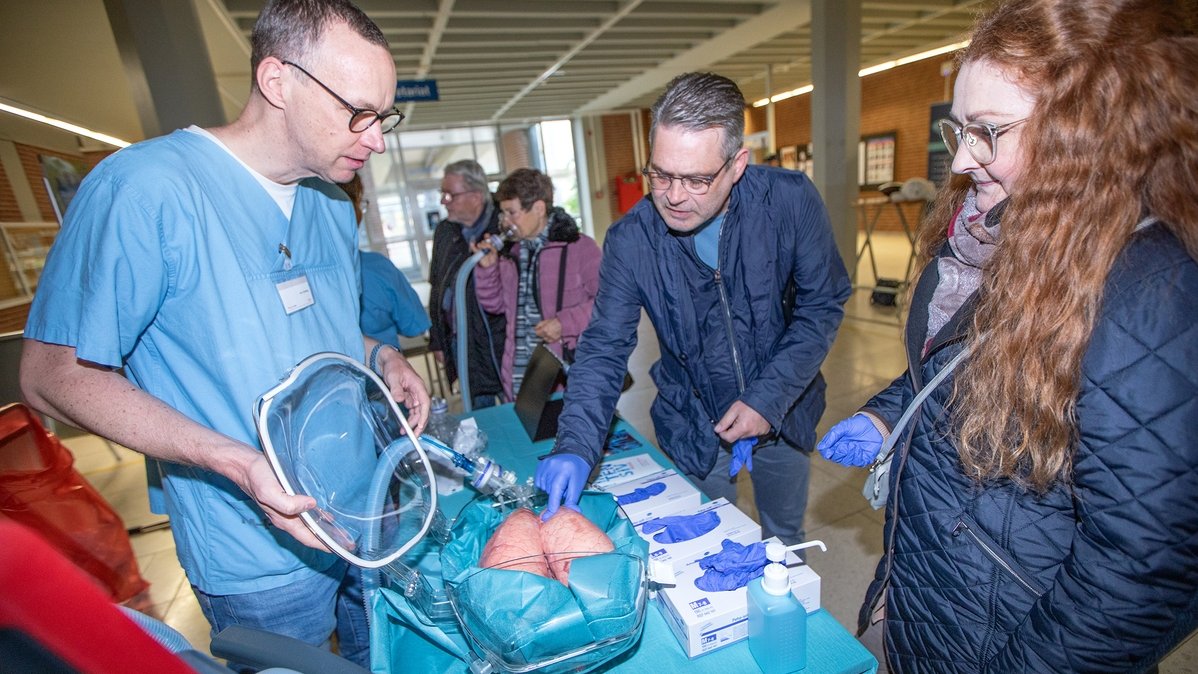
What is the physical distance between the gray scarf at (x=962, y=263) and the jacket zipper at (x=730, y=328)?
57cm

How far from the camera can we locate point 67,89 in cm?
371

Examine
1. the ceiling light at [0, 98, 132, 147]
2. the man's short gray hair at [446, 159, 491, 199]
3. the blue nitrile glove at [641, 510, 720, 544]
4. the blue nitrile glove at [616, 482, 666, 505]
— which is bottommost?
the blue nitrile glove at [616, 482, 666, 505]

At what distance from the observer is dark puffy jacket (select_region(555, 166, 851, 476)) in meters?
1.50

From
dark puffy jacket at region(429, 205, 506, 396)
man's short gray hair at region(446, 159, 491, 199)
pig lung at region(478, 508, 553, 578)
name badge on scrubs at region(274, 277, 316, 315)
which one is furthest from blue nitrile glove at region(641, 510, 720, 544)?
man's short gray hair at region(446, 159, 491, 199)

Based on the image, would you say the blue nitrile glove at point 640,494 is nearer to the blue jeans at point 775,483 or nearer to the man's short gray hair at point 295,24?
the blue jeans at point 775,483

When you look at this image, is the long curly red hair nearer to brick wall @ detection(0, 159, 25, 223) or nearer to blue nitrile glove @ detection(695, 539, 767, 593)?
blue nitrile glove @ detection(695, 539, 767, 593)

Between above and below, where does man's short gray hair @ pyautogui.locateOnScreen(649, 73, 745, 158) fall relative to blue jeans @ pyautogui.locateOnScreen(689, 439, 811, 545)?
above

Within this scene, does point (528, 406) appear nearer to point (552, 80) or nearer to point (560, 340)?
point (560, 340)

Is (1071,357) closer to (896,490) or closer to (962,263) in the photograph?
(962,263)

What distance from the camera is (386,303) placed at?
279 cm

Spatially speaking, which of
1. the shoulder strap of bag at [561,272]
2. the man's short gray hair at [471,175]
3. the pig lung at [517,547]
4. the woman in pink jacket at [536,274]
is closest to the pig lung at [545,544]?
the pig lung at [517,547]

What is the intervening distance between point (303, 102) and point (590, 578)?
1.04 meters

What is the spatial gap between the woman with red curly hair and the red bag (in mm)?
2764

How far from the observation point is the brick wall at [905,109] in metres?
11.4
